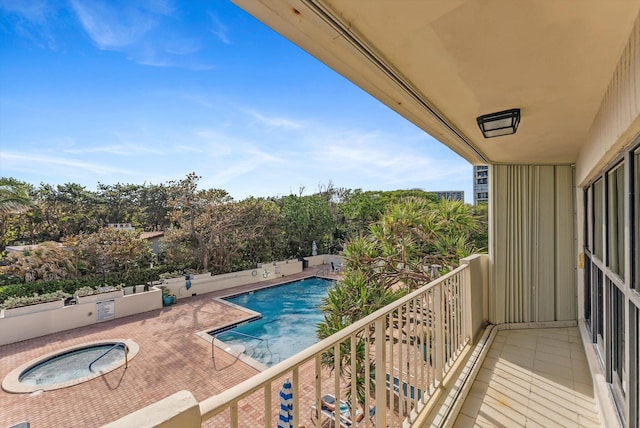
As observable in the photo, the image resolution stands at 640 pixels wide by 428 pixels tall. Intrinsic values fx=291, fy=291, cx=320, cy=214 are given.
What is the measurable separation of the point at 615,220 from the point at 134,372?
815cm

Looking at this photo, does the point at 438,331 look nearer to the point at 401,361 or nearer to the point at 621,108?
the point at 401,361

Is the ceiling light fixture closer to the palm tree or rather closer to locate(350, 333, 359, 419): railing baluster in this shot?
locate(350, 333, 359, 419): railing baluster

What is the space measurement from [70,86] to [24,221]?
473 inches

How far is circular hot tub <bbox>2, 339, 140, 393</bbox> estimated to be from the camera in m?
6.00

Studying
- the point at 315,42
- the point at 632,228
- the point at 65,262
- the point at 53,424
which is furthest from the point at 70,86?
the point at 632,228

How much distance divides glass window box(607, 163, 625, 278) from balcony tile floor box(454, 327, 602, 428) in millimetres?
1139

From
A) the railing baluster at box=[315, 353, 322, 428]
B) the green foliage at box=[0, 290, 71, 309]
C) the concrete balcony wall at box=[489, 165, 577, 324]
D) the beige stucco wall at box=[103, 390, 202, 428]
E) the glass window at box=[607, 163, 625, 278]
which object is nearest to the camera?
the beige stucco wall at box=[103, 390, 202, 428]

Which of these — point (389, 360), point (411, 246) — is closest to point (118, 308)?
point (411, 246)

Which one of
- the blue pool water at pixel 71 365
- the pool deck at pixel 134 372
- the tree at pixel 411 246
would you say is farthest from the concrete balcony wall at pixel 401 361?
the blue pool water at pixel 71 365

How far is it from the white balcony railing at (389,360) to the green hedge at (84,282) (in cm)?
875

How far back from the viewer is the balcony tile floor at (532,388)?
84.3 inches

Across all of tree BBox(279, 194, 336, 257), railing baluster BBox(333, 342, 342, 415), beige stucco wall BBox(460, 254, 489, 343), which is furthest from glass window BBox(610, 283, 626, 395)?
tree BBox(279, 194, 336, 257)

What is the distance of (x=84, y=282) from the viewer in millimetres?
10539

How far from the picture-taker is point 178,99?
29.7ft
